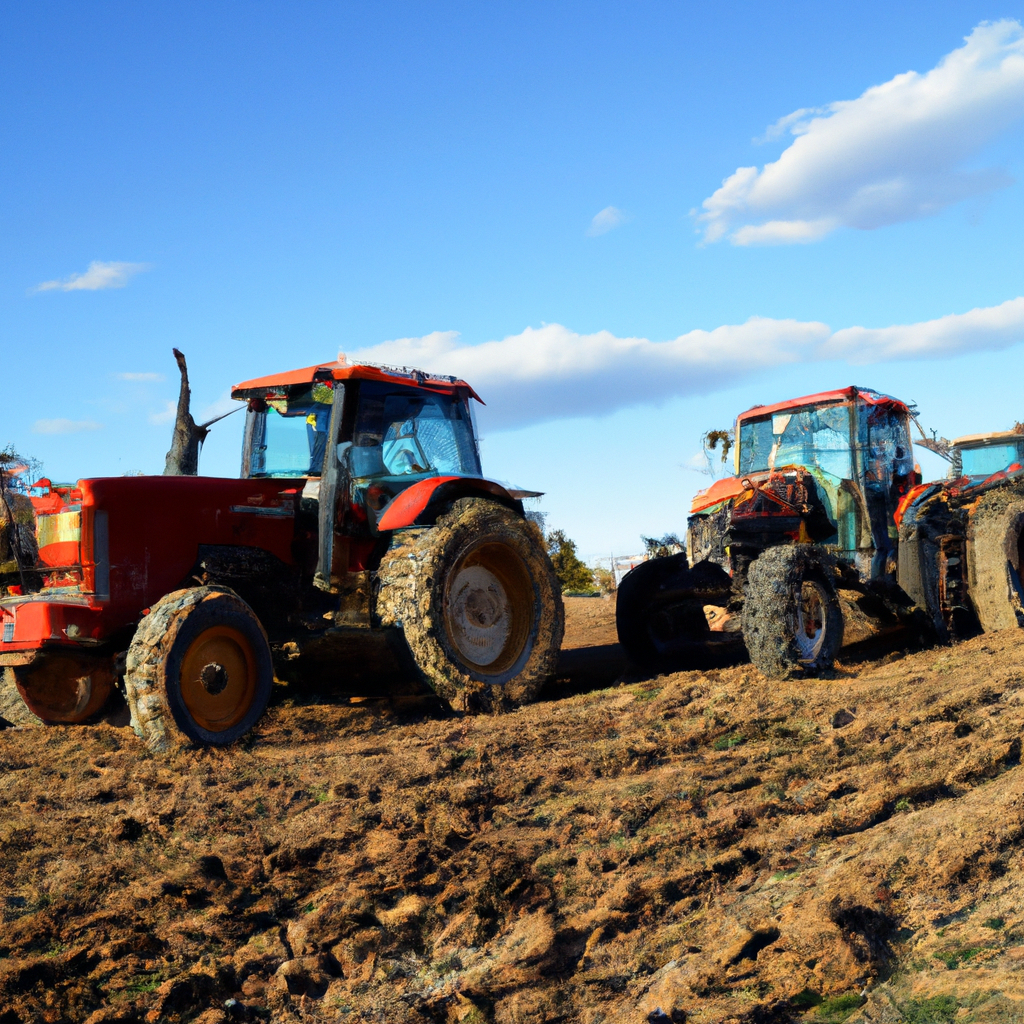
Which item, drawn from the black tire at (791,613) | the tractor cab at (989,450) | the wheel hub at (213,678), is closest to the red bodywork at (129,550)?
the wheel hub at (213,678)

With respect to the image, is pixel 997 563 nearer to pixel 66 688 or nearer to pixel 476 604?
pixel 476 604

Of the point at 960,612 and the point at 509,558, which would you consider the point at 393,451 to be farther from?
the point at 960,612

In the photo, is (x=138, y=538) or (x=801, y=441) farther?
(x=801, y=441)

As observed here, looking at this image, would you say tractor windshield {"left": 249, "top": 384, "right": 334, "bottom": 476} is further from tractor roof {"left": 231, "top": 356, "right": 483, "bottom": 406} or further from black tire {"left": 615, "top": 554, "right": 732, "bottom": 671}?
black tire {"left": 615, "top": 554, "right": 732, "bottom": 671}

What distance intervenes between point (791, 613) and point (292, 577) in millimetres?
3415

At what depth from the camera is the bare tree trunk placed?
7281 mm

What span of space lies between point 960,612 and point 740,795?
5613 mm

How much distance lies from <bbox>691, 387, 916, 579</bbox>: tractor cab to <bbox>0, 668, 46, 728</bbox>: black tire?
16.7ft

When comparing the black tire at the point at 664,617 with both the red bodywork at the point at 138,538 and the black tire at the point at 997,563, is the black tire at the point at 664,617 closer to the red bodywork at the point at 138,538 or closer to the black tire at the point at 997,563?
the black tire at the point at 997,563

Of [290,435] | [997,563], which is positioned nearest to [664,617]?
[997,563]

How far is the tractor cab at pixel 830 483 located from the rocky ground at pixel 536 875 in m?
3.14

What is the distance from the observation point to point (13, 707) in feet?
21.1

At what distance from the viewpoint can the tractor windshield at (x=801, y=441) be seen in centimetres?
910

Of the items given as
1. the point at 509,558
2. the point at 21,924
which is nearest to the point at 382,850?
the point at 21,924
